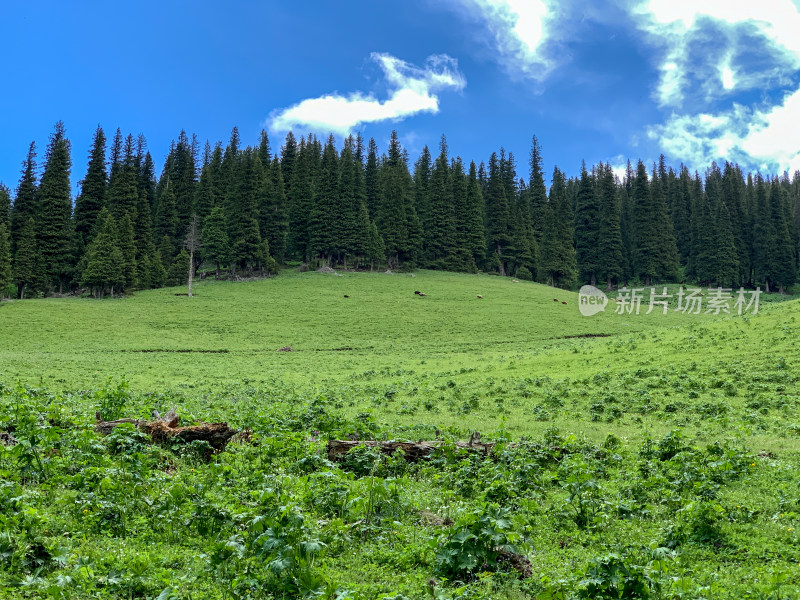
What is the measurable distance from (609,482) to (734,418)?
7.89 metres

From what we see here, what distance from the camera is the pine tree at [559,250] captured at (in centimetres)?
9081

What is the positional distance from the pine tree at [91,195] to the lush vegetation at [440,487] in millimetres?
59542

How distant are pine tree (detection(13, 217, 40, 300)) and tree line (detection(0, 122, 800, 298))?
0.16 m

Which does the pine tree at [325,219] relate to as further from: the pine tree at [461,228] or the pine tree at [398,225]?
the pine tree at [461,228]

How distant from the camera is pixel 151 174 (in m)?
105

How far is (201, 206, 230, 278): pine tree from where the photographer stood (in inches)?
3022

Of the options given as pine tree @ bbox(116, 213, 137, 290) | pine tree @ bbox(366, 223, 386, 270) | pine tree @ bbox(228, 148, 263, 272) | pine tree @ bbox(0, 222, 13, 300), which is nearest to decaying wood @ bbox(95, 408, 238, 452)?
pine tree @ bbox(0, 222, 13, 300)

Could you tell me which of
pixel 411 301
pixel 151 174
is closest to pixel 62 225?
pixel 151 174

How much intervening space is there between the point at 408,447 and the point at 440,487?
1767 millimetres

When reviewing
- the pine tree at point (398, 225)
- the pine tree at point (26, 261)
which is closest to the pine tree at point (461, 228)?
the pine tree at point (398, 225)

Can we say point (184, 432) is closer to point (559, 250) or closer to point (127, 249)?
point (127, 249)

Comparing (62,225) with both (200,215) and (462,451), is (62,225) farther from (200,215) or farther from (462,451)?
(462,451)

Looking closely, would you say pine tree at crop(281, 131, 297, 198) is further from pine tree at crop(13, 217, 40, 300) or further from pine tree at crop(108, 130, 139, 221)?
pine tree at crop(13, 217, 40, 300)

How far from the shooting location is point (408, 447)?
11594 millimetres
